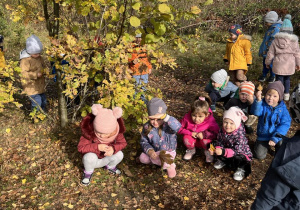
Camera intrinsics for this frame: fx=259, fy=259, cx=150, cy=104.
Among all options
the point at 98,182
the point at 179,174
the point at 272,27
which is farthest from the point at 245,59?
the point at 98,182

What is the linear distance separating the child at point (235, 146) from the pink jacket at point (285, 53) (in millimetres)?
2818

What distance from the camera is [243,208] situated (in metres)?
3.32

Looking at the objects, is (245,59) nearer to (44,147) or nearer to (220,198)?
(220,198)

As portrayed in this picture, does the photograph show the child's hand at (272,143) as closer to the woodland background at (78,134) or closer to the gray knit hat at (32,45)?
the woodland background at (78,134)

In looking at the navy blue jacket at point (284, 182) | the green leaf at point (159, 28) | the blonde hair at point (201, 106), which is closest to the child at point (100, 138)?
the green leaf at point (159, 28)

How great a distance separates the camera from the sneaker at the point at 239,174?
12.2 ft

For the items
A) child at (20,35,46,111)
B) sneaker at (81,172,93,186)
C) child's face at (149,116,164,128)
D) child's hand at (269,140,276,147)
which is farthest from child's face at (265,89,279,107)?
child at (20,35,46,111)

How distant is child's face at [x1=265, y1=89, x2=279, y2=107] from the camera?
3.98 meters

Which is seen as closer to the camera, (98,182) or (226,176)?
(98,182)

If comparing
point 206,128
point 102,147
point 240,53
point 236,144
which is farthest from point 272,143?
point 240,53

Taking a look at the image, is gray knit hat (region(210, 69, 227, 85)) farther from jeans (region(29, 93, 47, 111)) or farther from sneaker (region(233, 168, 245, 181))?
jeans (region(29, 93, 47, 111))

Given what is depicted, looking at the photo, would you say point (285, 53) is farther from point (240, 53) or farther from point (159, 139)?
point (159, 139)

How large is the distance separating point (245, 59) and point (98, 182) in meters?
4.42

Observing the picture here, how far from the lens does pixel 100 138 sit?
3.29 metres
